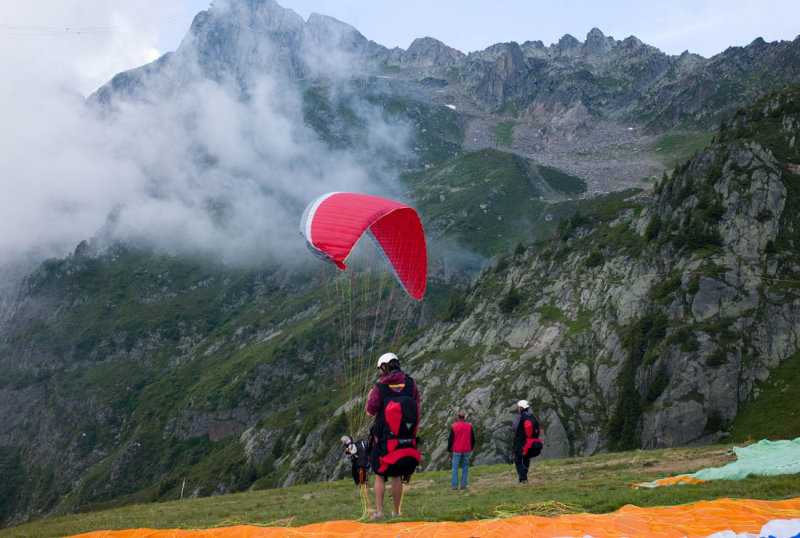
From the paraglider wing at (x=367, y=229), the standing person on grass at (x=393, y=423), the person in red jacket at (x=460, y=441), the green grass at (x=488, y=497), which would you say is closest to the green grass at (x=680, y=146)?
the green grass at (x=488, y=497)

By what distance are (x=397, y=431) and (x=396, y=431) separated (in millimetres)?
18

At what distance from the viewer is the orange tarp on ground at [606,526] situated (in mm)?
7684

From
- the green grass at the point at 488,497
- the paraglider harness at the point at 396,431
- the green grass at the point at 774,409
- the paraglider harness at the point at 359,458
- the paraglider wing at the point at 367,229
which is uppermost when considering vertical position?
the paraglider wing at the point at 367,229

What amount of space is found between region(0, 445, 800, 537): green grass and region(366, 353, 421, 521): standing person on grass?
97 centimetres

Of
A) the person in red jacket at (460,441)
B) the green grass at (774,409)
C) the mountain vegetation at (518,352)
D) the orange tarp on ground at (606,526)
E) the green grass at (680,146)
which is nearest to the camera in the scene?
the orange tarp on ground at (606,526)

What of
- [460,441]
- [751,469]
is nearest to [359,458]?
[460,441]

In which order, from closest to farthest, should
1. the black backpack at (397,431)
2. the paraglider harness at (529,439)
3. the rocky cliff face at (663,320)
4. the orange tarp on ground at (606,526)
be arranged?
1. the orange tarp on ground at (606,526)
2. the black backpack at (397,431)
3. the paraglider harness at (529,439)
4. the rocky cliff face at (663,320)

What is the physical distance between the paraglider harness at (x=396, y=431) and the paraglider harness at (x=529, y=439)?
755cm

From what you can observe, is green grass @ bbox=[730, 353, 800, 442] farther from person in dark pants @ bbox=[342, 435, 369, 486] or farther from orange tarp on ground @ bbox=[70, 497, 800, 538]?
person in dark pants @ bbox=[342, 435, 369, 486]

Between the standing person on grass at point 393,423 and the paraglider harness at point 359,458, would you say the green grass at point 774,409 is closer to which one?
the paraglider harness at point 359,458

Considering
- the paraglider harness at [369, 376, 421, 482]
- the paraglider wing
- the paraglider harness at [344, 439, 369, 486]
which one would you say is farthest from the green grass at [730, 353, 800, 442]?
the paraglider harness at [369, 376, 421, 482]

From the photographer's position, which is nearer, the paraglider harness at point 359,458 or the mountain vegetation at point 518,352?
the paraglider harness at point 359,458

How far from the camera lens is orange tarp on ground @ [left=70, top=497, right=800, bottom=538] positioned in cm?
768

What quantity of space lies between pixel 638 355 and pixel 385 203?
107ft
